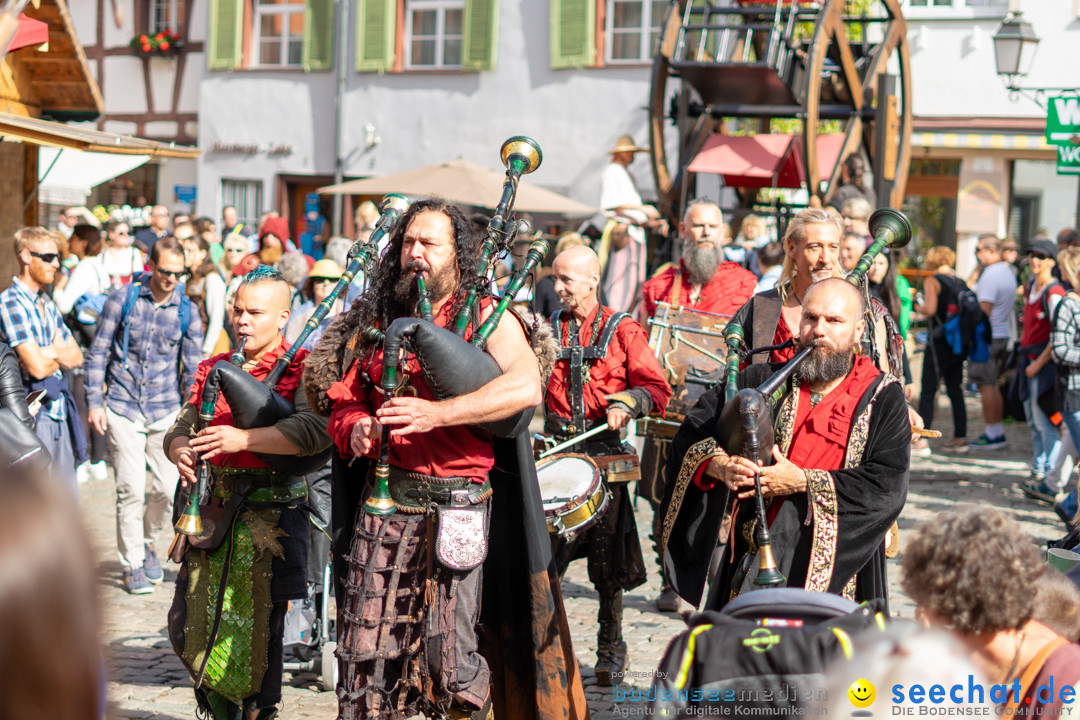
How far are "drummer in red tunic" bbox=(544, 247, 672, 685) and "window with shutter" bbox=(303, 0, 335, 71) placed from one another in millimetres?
15756

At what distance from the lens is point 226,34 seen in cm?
2117

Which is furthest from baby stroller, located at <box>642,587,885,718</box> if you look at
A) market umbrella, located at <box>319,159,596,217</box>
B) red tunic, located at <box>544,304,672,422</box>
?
market umbrella, located at <box>319,159,596,217</box>

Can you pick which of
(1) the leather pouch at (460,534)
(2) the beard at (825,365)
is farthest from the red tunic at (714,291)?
(1) the leather pouch at (460,534)

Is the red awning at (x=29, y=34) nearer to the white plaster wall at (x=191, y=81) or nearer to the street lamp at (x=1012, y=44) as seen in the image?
the street lamp at (x=1012, y=44)

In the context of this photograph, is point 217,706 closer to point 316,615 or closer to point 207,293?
point 316,615

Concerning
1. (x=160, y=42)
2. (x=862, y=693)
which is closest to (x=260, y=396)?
(x=862, y=693)

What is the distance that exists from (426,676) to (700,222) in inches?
155

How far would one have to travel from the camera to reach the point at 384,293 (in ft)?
14.0

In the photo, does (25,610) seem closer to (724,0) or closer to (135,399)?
(135,399)

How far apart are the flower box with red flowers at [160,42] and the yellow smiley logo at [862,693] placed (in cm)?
2168

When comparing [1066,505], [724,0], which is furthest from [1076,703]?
[724,0]

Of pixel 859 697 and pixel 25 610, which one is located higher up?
pixel 25 610

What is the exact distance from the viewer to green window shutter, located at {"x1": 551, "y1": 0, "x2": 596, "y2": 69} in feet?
60.8

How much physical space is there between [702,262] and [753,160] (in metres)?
4.84
